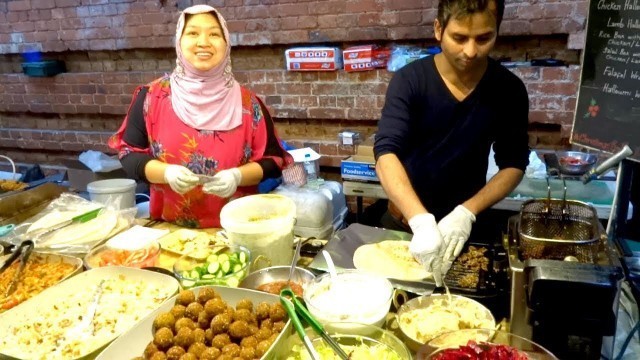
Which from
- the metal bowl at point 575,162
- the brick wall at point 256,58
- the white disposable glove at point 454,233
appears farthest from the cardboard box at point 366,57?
the white disposable glove at point 454,233

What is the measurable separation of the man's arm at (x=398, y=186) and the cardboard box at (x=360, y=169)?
53.8 inches

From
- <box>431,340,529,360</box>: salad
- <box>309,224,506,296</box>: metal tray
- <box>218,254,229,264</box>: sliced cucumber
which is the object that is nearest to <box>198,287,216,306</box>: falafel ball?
<box>218,254,229,264</box>: sliced cucumber

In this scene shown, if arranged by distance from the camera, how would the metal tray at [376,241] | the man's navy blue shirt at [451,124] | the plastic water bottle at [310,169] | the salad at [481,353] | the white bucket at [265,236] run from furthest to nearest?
the plastic water bottle at [310,169]
the man's navy blue shirt at [451,124]
the white bucket at [265,236]
the metal tray at [376,241]
the salad at [481,353]

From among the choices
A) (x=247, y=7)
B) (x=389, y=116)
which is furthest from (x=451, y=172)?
(x=247, y=7)

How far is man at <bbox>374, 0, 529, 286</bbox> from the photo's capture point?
2031 millimetres

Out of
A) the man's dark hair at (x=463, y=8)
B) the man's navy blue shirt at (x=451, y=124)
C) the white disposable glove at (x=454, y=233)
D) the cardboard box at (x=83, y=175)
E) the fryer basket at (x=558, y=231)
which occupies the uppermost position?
the man's dark hair at (x=463, y=8)

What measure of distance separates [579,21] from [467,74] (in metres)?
1.85

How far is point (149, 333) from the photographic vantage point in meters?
1.36

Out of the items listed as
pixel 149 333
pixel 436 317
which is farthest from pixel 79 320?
pixel 436 317

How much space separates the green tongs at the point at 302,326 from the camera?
3.92 ft

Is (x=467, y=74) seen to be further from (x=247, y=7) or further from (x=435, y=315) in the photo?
(x=247, y=7)

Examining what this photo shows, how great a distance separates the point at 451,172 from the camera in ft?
7.59

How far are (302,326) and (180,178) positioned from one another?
46.3 inches

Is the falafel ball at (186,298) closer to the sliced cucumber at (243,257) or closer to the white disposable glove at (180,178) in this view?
the sliced cucumber at (243,257)
